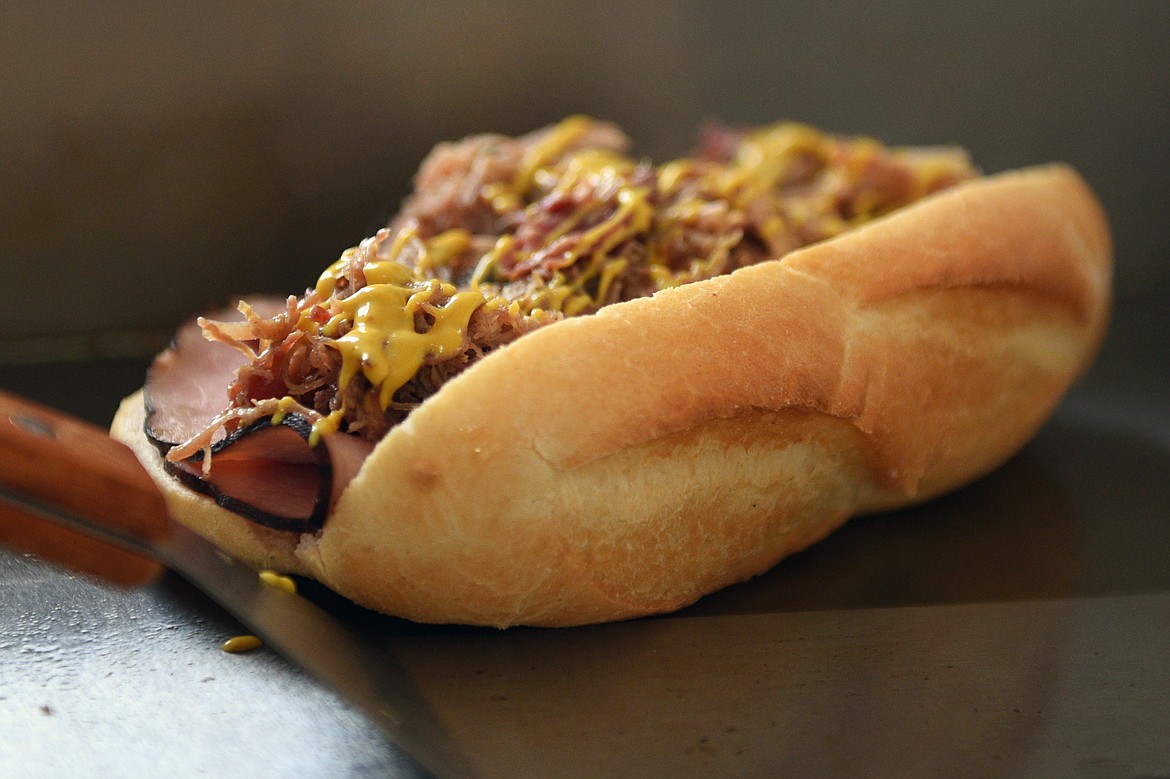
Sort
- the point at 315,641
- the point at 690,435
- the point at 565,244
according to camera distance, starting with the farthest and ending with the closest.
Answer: the point at 565,244 < the point at 690,435 < the point at 315,641

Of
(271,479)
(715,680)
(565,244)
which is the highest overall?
(565,244)

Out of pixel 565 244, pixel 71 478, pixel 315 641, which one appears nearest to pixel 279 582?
pixel 315 641

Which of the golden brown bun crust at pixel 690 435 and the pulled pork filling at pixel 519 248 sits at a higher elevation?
the pulled pork filling at pixel 519 248

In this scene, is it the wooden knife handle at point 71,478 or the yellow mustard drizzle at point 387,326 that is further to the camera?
the yellow mustard drizzle at point 387,326

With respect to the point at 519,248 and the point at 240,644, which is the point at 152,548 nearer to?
the point at 240,644

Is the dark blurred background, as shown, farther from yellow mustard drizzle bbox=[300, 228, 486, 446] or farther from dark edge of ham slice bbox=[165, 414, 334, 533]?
yellow mustard drizzle bbox=[300, 228, 486, 446]

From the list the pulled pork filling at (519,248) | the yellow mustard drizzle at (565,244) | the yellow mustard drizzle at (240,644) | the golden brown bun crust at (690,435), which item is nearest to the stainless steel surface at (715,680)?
the yellow mustard drizzle at (240,644)

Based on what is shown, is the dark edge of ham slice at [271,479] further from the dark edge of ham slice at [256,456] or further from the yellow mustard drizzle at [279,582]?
the yellow mustard drizzle at [279,582]
